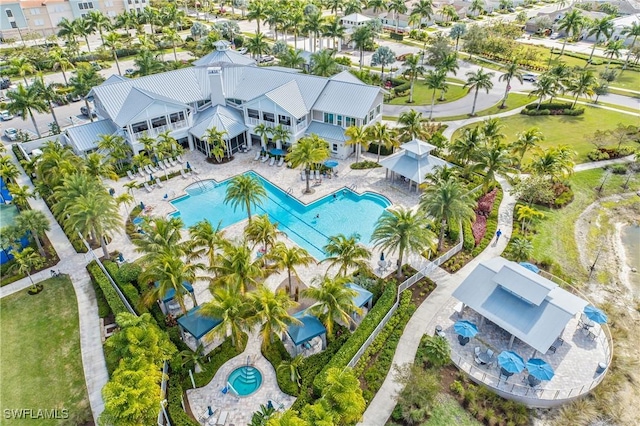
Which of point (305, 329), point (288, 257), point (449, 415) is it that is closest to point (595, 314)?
point (449, 415)

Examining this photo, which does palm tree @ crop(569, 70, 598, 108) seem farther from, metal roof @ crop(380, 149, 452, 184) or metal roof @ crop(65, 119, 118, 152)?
metal roof @ crop(65, 119, 118, 152)

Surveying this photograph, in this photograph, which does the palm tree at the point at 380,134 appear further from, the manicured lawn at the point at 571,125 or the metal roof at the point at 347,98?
the manicured lawn at the point at 571,125

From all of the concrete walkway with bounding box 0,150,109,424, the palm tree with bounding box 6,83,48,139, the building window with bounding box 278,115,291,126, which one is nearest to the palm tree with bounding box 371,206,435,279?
the concrete walkway with bounding box 0,150,109,424

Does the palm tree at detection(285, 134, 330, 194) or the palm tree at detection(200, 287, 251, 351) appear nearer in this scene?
the palm tree at detection(200, 287, 251, 351)

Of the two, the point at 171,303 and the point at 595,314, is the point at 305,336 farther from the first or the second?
the point at 595,314

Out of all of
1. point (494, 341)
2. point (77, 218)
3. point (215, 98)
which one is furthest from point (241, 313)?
point (215, 98)

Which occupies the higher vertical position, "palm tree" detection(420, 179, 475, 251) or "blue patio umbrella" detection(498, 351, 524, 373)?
"palm tree" detection(420, 179, 475, 251)
